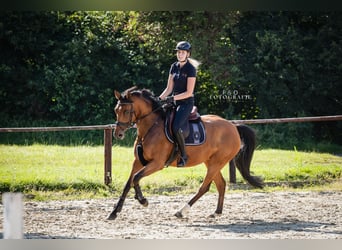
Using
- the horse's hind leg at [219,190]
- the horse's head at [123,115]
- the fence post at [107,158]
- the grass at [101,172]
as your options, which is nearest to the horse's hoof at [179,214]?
the horse's hind leg at [219,190]

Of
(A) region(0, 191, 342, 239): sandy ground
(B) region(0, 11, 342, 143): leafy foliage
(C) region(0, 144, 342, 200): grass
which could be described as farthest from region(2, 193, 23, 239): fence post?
(B) region(0, 11, 342, 143): leafy foliage

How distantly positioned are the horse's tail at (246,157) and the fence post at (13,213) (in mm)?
3649

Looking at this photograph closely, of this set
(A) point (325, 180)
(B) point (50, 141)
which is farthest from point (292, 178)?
(B) point (50, 141)

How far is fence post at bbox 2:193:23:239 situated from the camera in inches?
112

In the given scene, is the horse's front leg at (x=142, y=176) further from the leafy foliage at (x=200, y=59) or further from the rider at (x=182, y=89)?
the leafy foliage at (x=200, y=59)

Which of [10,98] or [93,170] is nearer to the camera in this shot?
[93,170]

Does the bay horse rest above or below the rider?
below

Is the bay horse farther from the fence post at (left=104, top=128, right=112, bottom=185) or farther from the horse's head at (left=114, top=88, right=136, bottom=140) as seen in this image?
the fence post at (left=104, top=128, right=112, bottom=185)

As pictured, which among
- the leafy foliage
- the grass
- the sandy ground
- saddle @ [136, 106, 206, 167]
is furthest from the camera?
the leafy foliage

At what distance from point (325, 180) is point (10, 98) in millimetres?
5078

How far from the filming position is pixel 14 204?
2.85 meters

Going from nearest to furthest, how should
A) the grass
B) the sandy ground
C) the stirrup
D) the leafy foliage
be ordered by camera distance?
the sandy ground
the stirrup
the grass
the leafy foliage

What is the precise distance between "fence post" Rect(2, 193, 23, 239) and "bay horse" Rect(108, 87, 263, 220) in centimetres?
249

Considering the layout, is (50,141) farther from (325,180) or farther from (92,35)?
(325,180)
